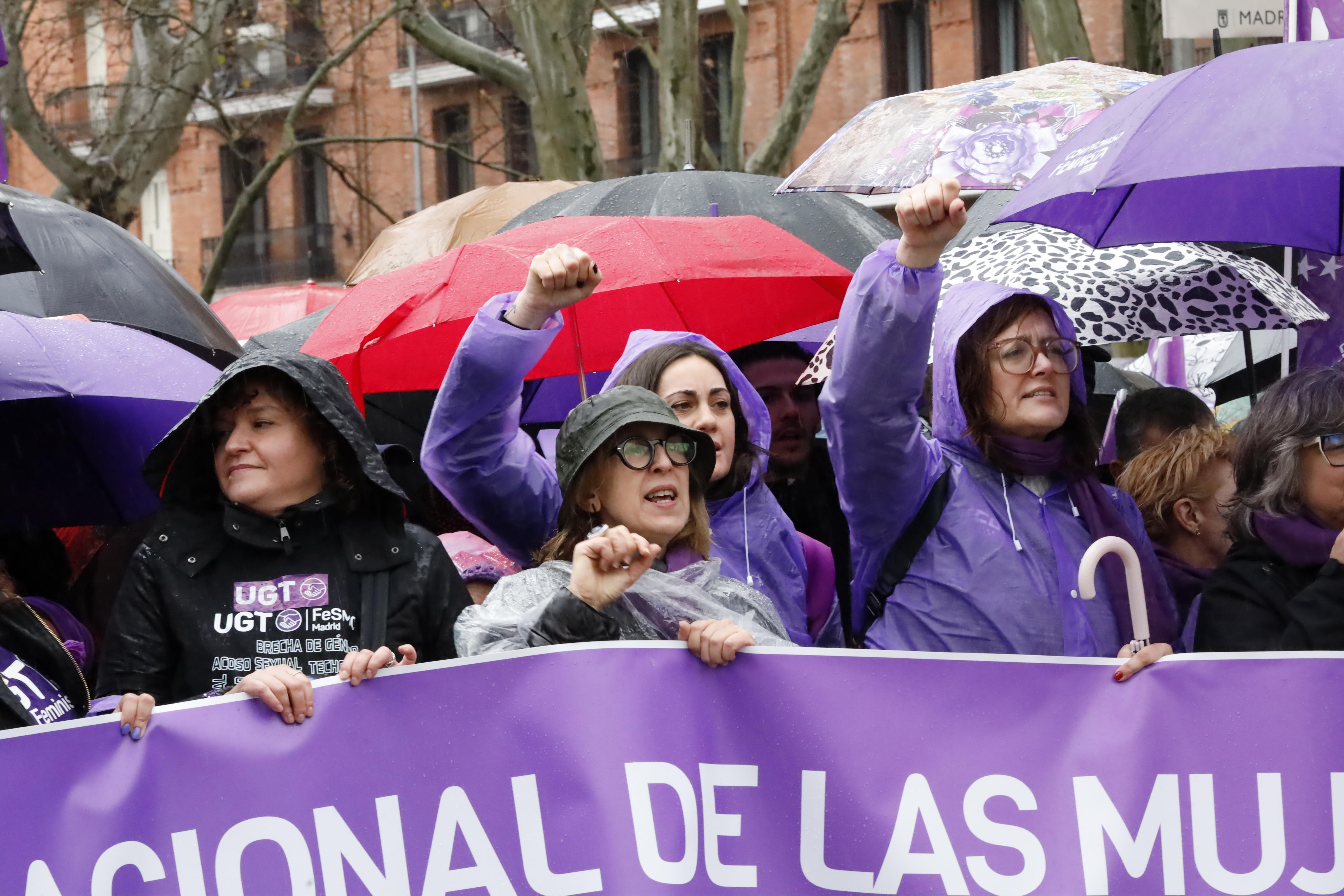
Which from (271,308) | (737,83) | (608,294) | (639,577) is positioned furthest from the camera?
(737,83)

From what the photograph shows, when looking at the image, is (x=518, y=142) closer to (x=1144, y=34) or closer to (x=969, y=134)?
(x=1144, y=34)

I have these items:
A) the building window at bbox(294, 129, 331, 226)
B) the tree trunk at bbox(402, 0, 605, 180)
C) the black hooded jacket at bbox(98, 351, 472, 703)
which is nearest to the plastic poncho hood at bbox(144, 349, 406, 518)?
the black hooded jacket at bbox(98, 351, 472, 703)

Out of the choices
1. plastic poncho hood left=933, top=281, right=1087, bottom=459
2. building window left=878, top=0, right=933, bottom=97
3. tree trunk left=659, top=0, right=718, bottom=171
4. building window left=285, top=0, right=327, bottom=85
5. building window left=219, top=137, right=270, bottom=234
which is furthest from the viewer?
building window left=219, top=137, right=270, bottom=234

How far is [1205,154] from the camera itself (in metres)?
3.16

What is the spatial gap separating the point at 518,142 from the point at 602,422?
1014 inches

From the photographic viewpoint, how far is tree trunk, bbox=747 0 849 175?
12172 mm

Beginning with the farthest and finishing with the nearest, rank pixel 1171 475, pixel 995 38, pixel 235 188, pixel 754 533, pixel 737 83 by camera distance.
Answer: pixel 235 188
pixel 995 38
pixel 737 83
pixel 1171 475
pixel 754 533

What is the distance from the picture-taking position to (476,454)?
3.46 m

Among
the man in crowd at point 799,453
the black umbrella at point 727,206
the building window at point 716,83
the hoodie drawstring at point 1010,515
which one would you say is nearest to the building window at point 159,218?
the building window at point 716,83

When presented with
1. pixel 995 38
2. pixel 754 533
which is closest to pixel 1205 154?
pixel 754 533

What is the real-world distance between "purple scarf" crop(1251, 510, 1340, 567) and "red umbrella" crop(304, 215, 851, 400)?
1.79 meters

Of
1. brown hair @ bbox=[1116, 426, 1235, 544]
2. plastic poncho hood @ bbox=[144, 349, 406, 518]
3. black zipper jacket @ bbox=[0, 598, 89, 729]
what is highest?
plastic poncho hood @ bbox=[144, 349, 406, 518]

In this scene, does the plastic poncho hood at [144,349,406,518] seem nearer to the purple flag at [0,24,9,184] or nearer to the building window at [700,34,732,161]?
the purple flag at [0,24,9,184]

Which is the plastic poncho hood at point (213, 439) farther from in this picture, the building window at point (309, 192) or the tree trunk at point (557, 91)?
the building window at point (309, 192)
